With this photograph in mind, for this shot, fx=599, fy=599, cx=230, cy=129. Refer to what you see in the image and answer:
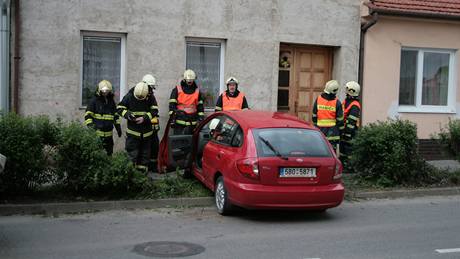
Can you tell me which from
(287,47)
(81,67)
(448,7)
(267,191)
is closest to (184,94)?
(81,67)

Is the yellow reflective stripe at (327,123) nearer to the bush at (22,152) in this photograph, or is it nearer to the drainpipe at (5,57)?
the bush at (22,152)

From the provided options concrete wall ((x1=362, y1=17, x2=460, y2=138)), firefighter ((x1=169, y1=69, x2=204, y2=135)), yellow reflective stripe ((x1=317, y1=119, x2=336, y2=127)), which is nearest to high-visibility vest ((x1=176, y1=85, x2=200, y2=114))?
firefighter ((x1=169, y1=69, x2=204, y2=135))

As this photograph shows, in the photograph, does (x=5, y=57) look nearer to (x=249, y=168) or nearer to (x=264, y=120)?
(x=264, y=120)

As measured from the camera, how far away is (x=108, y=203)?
9.15m

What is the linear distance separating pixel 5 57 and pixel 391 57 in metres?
8.68

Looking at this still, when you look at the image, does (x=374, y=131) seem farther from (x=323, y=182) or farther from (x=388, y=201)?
(x=323, y=182)

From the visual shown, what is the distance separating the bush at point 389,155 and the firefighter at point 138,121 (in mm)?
3864

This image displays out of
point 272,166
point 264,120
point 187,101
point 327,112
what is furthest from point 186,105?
point 272,166

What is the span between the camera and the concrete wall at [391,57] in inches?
560

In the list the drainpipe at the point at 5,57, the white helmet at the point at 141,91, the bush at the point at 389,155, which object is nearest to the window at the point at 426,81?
the bush at the point at 389,155

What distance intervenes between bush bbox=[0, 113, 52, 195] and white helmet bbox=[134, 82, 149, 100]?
1993 mm

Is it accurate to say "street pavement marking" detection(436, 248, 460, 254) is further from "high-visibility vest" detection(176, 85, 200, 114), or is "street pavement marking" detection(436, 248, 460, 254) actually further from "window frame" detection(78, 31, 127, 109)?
"window frame" detection(78, 31, 127, 109)

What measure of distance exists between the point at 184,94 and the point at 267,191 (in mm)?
4268

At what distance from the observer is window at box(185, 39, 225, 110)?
13.0 m
